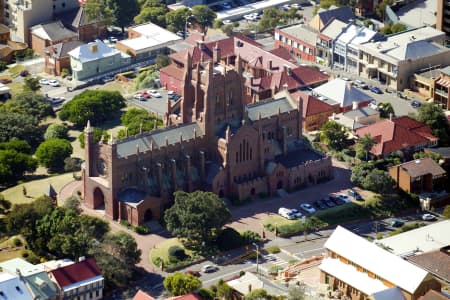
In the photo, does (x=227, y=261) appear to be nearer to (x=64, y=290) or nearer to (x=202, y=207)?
(x=202, y=207)

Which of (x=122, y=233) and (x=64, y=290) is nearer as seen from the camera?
(x=64, y=290)

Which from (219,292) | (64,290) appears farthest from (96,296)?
(219,292)

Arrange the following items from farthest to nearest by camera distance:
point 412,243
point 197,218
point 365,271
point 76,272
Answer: point 412,243 → point 197,218 → point 365,271 → point 76,272

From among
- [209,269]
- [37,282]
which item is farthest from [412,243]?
[37,282]

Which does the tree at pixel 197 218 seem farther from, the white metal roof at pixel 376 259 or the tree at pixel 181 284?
the white metal roof at pixel 376 259

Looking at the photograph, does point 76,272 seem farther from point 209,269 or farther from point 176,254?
point 209,269

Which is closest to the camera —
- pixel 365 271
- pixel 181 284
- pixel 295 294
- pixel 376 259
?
pixel 295 294
